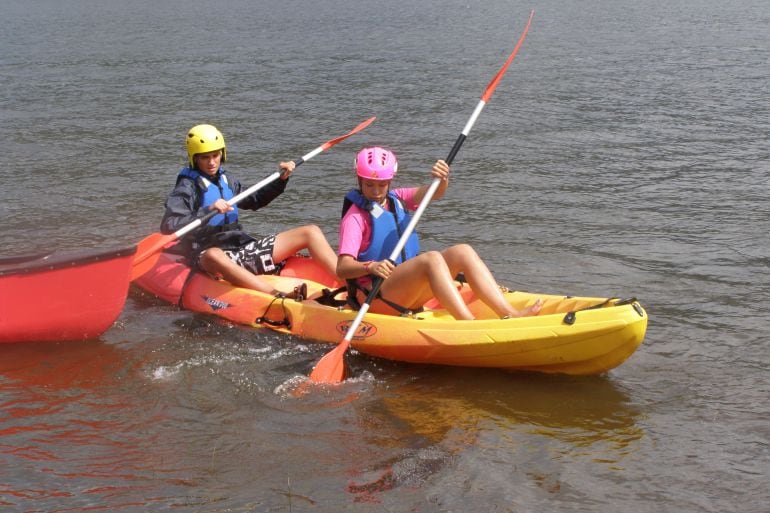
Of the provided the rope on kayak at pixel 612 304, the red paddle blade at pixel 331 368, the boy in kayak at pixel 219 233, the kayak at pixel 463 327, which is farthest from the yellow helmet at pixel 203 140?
Result: the rope on kayak at pixel 612 304

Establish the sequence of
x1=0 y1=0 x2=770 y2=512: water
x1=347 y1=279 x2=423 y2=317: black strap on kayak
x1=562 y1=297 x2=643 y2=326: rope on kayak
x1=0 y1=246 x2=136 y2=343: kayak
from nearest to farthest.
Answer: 1. x1=0 y1=0 x2=770 y2=512: water
2. x1=562 y1=297 x2=643 y2=326: rope on kayak
3. x1=347 y1=279 x2=423 y2=317: black strap on kayak
4. x1=0 y1=246 x2=136 y2=343: kayak

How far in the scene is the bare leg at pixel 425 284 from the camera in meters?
5.84

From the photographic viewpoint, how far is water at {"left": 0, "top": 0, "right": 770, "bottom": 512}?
478 centimetres

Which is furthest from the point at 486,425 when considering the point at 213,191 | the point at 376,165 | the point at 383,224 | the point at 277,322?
the point at 213,191

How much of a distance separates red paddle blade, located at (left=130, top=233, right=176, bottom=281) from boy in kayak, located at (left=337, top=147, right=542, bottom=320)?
4.84 ft

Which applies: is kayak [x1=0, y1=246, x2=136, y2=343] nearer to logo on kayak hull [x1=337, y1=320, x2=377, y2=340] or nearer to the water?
the water

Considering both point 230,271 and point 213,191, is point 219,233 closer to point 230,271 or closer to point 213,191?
point 213,191

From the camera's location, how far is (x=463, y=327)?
574 cm

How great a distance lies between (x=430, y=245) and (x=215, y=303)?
238 centimetres

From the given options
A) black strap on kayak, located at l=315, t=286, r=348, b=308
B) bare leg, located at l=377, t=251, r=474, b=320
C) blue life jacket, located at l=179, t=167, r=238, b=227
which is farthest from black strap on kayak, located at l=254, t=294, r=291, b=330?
blue life jacket, located at l=179, t=167, r=238, b=227

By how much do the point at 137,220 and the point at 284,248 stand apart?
2.98m

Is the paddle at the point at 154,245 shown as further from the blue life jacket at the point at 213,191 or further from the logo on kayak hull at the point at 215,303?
the logo on kayak hull at the point at 215,303

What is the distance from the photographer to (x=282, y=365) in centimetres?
618

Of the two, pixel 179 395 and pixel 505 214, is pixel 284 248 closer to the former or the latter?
pixel 179 395
